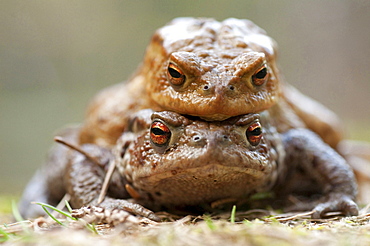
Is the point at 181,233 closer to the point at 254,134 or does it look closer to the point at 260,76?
the point at 254,134

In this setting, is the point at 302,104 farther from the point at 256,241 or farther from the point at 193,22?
the point at 256,241

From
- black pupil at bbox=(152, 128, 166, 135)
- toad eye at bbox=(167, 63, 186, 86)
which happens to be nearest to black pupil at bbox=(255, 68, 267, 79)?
toad eye at bbox=(167, 63, 186, 86)

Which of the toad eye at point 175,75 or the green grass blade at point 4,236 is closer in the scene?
the green grass blade at point 4,236

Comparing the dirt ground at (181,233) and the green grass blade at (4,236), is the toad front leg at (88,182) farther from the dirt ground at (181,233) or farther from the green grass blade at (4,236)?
the green grass blade at (4,236)

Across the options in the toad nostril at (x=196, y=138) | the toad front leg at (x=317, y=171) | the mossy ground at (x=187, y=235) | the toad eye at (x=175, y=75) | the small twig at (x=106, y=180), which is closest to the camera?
the mossy ground at (x=187, y=235)

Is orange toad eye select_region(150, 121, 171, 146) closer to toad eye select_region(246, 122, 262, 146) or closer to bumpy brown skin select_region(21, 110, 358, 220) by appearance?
bumpy brown skin select_region(21, 110, 358, 220)

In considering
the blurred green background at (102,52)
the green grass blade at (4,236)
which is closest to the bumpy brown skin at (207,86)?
the green grass blade at (4,236)
